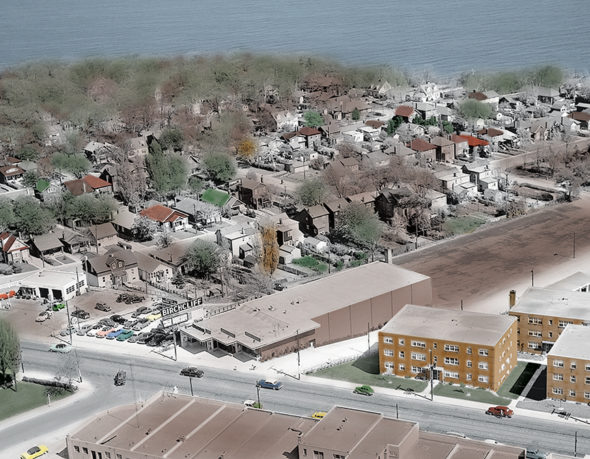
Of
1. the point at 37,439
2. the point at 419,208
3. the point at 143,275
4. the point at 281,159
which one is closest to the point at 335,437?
the point at 37,439

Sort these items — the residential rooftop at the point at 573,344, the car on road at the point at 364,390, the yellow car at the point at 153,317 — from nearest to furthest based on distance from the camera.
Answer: the residential rooftop at the point at 573,344
the car on road at the point at 364,390
the yellow car at the point at 153,317

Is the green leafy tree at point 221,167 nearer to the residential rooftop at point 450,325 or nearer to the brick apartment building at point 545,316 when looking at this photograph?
the residential rooftop at point 450,325

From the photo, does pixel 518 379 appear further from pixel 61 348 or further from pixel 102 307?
pixel 102 307

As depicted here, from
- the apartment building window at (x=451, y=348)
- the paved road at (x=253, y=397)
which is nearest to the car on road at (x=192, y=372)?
the paved road at (x=253, y=397)

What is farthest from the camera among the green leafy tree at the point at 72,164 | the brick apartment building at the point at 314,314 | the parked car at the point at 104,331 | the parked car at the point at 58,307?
the green leafy tree at the point at 72,164

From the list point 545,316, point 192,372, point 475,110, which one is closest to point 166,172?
point 192,372

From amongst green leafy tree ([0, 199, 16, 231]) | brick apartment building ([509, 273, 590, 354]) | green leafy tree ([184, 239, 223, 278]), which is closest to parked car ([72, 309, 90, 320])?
green leafy tree ([184, 239, 223, 278])

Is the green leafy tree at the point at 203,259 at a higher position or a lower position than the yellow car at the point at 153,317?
higher

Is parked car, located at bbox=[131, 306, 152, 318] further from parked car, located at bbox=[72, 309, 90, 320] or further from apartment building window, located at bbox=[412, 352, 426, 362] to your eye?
apartment building window, located at bbox=[412, 352, 426, 362]

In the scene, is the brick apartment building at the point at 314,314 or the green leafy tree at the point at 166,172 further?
the green leafy tree at the point at 166,172
